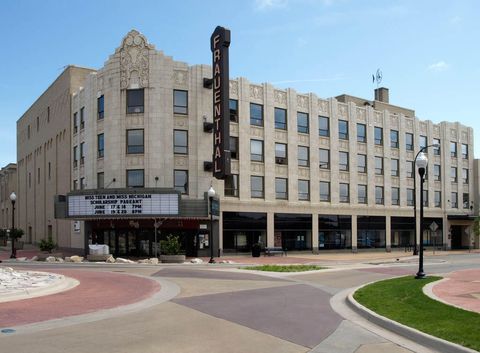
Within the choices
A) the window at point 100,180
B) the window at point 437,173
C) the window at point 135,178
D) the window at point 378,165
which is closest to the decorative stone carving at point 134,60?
the window at point 135,178

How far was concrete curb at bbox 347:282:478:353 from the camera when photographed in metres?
9.19

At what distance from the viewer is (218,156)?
41.0 metres

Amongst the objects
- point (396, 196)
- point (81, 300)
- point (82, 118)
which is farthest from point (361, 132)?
point (81, 300)

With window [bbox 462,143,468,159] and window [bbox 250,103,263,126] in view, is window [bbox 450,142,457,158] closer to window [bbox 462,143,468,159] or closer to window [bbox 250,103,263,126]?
window [bbox 462,143,468,159]

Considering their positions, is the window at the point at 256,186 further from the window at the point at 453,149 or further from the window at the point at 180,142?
the window at the point at 453,149

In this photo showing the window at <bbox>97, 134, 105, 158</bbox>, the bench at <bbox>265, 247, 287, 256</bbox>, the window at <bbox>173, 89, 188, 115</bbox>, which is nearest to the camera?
the window at <bbox>173, 89, 188, 115</bbox>

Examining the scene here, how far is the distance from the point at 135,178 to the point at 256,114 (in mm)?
12697

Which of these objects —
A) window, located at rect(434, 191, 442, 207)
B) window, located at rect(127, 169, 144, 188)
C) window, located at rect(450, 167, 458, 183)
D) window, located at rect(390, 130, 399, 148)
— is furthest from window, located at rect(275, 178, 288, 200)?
window, located at rect(450, 167, 458, 183)

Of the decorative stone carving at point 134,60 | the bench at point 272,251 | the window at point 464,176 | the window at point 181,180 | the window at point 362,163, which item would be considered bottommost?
the bench at point 272,251

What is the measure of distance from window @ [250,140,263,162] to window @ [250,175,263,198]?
163 cm

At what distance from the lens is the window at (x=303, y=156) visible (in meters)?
50.1

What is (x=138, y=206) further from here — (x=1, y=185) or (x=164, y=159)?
(x=1, y=185)

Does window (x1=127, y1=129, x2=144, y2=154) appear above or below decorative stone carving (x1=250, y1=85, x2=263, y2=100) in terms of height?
below

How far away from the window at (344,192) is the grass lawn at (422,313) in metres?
35.0
